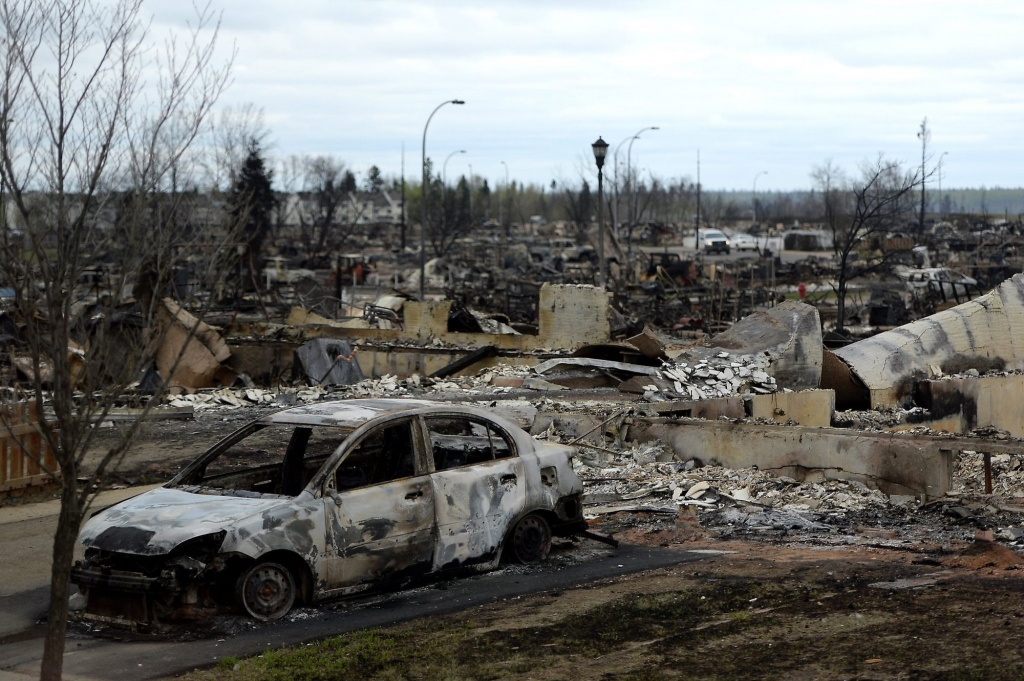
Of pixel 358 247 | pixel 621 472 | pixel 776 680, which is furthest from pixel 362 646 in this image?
pixel 358 247

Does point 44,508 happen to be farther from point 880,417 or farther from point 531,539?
point 880,417

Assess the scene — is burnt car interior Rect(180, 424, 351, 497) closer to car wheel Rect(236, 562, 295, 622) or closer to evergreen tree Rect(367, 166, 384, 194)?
car wheel Rect(236, 562, 295, 622)

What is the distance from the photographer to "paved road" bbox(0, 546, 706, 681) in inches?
252

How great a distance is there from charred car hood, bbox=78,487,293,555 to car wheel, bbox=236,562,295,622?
0.35m

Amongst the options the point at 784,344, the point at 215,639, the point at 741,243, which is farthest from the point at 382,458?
the point at 741,243

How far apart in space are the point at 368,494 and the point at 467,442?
1.14m

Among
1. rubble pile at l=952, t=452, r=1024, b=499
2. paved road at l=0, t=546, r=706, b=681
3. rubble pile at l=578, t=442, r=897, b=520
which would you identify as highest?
paved road at l=0, t=546, r=706, b=681

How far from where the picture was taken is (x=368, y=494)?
7.71m

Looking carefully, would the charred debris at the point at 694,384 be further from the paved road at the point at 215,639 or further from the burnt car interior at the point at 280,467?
the paved road at the point at 215,639

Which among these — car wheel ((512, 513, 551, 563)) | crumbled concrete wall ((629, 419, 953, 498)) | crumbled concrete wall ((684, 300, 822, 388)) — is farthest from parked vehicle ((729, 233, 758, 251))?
car wheel ((512, 513, 551, 563))

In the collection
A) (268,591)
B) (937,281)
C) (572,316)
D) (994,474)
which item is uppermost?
(937,281)

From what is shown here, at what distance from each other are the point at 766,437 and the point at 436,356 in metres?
12.3

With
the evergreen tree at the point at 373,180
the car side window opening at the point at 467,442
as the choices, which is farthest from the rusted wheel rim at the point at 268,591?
the evergreen tree at the point at 373,180

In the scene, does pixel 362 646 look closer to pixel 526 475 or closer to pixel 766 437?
pixel 526 475
